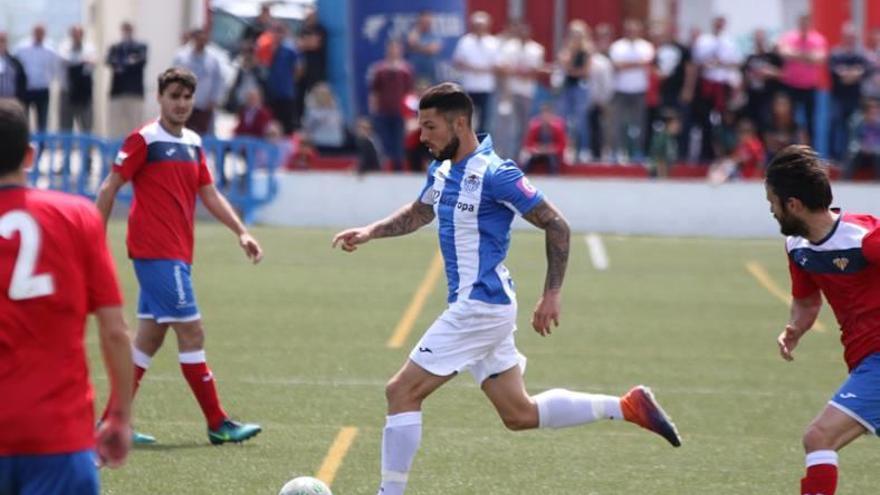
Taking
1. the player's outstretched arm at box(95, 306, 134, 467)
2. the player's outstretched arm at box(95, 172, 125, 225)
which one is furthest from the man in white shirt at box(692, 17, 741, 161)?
the player's outstretched arm at box(95, 306, 134, 467)

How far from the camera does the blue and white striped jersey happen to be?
8.00 metres

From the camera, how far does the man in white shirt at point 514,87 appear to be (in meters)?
26.2

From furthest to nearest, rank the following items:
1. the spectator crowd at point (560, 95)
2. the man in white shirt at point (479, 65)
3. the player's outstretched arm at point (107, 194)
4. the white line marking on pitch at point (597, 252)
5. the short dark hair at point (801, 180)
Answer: the man in white shirt at point (479, 65)
the spectator crowd at point (560, 95)
the white line marking on pitch at point (597, 252)
the player's outstretched arm at point (107, 194)
the short dark hair at point (801, 180)

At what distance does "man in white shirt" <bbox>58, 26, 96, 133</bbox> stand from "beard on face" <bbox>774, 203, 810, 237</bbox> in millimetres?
20693

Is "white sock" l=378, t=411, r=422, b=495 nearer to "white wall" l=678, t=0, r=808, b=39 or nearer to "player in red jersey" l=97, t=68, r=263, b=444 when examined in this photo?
"player in red jersey" l=97, t=68, r=263, b=444

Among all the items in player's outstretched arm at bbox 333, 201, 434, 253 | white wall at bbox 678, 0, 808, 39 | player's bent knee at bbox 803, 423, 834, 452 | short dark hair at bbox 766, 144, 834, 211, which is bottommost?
player's bent knee at bbox 803, 423, 834, 452

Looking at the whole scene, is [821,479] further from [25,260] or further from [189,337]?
[189,337]

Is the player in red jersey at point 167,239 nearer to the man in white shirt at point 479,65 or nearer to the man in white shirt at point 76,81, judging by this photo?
the man in white shirt at point 479,65

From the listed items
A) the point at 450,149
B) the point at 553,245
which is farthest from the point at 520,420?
the point at 450,149

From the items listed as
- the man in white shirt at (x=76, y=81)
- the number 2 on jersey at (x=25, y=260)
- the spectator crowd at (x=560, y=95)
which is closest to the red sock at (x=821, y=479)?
the number 2 on jersey at (x=25, y=260)

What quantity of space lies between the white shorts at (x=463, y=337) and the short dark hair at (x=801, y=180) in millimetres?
1416

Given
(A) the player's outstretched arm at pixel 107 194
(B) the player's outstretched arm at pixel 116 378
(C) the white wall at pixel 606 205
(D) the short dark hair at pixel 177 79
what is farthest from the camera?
(C) the white wall at pixel 606 205

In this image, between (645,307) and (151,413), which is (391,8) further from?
(151,413)

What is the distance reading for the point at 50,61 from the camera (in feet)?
87.0
